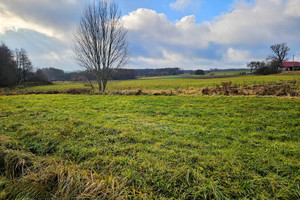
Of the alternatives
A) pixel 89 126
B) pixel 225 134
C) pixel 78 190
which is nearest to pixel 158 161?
pixel 78 190

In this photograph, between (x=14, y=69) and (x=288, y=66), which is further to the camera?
(x=288, y=66)

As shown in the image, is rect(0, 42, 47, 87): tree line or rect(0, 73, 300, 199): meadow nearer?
rect(0, 73, 300, 199): meadow

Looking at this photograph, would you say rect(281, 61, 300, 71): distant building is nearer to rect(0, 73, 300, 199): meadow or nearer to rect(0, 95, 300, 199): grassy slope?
rect(0, 95, 300, 199): grassy slope

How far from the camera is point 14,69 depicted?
5209 cm

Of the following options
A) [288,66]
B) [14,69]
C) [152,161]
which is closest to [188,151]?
[152,161]

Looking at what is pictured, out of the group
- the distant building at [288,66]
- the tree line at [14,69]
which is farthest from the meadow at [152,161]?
the distant building at [288,66]

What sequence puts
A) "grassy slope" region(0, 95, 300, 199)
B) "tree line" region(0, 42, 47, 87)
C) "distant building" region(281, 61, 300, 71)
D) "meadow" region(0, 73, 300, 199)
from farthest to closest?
"distant building" region(281, 61, 300, 71), "tree line" region(0, 42, 47, 87), "grassy slope" region(0, 95, 300, 199), "meadow" region(0, 73, 300, 199)

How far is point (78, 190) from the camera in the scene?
1883mm

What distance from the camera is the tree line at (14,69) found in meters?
42.8

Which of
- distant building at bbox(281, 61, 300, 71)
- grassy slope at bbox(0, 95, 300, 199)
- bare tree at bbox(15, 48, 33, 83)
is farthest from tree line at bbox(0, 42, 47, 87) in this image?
distant building at bbox(281, 61, 300, 71)

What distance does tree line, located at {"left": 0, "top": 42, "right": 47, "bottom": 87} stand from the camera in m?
42.8

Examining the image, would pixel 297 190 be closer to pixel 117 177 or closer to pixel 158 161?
pixel 158 161

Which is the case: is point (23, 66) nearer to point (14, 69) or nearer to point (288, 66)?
point (14, 69)

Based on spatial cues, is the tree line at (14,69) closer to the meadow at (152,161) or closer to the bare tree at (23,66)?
the bare tree at (23,66)
